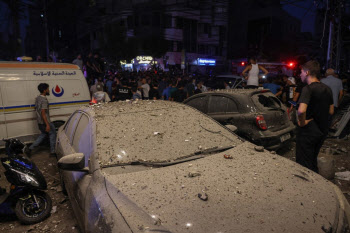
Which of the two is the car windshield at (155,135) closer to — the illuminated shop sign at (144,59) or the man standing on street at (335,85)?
the man standing on street at (335,85)

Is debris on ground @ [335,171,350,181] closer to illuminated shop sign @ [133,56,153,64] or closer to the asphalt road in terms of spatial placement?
the asphalt road

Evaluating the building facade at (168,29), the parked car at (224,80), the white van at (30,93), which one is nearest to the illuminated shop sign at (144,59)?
the building facade at (168,29)

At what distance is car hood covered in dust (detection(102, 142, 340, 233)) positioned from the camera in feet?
6.23

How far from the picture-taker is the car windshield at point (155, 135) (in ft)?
9.37

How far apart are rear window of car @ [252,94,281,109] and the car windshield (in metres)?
2.42

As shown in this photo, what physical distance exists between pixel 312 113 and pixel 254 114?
1703 mm

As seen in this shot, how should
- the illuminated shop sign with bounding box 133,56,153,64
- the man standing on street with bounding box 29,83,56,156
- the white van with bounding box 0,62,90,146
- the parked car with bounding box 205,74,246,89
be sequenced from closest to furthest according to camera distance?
the man standing on street with bounding box 29,83,56,156 → the white van with bounding box 0,62,90,146 → the parked car with bounding box 205,74,246,89 → the illuminated shop sign with bounding box 133,56,153,64

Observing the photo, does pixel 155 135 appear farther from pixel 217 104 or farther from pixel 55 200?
pixel 217 104

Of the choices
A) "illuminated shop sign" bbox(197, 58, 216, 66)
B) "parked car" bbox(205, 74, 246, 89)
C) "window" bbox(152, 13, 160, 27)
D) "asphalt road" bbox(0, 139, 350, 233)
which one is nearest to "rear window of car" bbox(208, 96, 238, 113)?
"asphalt road" bbox(0, 139, 350, 233)

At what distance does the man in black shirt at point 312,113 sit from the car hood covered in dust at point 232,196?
1186 mm

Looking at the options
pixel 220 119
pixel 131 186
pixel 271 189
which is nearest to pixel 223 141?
pixel 271 189

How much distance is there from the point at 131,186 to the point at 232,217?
95cm

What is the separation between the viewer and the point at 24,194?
3643 millimetres

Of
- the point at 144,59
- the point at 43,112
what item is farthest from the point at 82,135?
the point at 144,59
